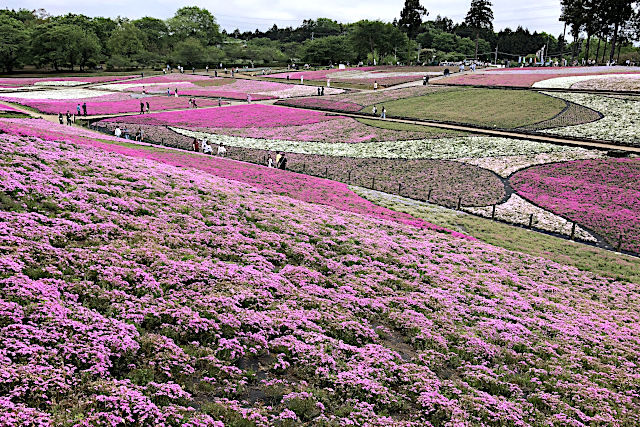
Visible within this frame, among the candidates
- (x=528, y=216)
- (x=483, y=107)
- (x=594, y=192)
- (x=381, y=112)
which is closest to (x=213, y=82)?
(x=381, y=112)

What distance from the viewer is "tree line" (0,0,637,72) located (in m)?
111

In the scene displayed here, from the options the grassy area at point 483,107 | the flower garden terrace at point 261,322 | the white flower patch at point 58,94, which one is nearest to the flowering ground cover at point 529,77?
the grassy area at point 483,107

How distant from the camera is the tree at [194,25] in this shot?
170238 millimetres

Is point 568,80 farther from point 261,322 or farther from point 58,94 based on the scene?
point 58,94

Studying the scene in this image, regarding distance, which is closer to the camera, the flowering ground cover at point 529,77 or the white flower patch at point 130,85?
the flowering ground cover at point 529,77

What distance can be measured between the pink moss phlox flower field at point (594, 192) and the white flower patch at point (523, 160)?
1184mm

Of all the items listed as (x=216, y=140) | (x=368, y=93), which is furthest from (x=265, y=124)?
(x=368, y=93)

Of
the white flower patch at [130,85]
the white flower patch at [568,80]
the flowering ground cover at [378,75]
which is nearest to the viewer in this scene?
the white flower patch at [568,80]

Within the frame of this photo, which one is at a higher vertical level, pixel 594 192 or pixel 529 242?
pixel 594 192

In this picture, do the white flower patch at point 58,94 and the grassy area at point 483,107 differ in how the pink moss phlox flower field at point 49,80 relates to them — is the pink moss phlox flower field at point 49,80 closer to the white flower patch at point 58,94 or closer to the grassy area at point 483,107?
the white flower patch at point 58,94

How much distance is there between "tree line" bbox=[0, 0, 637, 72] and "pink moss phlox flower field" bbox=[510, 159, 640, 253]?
68.3 m

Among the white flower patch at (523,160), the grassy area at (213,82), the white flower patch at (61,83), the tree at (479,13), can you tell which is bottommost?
the white flower patch at (523,160)

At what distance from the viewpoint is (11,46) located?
113 m

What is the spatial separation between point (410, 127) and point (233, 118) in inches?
916
